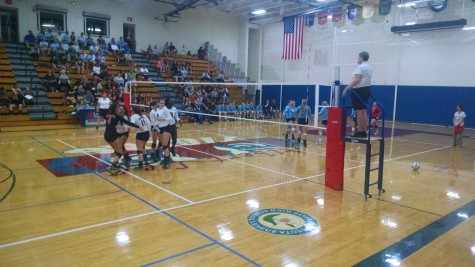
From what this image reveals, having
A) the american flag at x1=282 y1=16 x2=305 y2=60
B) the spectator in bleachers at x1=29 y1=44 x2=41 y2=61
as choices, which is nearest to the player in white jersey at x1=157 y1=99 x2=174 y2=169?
the spectator in bleachers at x1=29 y1=44 x2=41 y2=61

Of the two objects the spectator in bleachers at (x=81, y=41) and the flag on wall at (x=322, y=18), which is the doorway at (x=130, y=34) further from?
the flag on wall at (x=322, y=18)

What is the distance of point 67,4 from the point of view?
2336 centimetres

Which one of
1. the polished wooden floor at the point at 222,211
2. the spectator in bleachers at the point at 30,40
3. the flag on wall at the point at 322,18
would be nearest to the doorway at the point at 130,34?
the spectator in bleachers at the point at 30,40

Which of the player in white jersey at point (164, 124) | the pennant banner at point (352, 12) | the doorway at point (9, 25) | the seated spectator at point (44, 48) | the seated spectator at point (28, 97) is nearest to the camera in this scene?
the player in white jersey at point (164, 124)

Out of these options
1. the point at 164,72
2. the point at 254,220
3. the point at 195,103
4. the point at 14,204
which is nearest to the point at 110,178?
the point at 14,204

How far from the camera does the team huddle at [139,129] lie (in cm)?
821

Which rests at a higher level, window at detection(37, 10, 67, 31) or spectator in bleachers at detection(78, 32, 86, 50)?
window at detection(37, 10, 67, 31)

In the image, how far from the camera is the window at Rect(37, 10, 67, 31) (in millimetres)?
22666

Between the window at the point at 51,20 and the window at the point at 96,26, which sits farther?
the window at the point at 96,26

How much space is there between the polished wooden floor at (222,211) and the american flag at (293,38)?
18188 mm

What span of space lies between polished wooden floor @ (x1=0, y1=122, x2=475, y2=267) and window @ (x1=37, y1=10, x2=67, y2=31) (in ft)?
48.0

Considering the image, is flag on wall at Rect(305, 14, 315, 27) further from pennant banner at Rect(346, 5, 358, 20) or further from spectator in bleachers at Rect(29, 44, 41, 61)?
spectator in bleachers at Rect(29, 44, 41, 61)

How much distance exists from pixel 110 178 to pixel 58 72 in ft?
48.6

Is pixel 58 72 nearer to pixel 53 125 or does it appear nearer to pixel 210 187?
pixel 53 125
